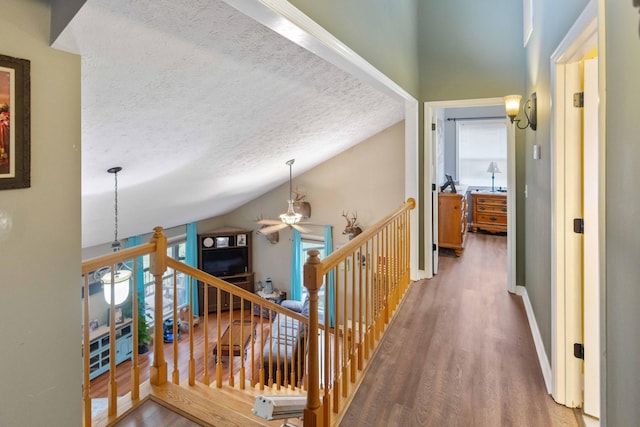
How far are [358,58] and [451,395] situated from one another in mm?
2163

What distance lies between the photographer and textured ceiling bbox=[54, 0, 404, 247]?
1703mm

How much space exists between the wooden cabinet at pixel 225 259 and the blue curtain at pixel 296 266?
106cm

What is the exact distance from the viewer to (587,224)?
76.5 inches

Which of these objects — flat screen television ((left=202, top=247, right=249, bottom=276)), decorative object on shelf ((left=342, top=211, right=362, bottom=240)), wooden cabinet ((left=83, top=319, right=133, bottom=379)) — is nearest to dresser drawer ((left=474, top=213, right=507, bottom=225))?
decorative object on shelf ((left=342, top=211, right=362, bottom=240))

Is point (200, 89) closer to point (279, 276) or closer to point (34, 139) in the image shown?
point (34, 139)

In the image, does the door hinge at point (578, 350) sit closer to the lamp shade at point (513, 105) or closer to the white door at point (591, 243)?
the white door at point (591, 243)

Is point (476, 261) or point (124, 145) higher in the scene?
point (124, 145)

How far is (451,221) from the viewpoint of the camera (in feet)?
18.2

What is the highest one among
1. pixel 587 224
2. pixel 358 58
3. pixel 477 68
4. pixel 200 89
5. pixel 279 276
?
pixel 477 68

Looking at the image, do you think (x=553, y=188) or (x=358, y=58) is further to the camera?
(x=358, y=58)

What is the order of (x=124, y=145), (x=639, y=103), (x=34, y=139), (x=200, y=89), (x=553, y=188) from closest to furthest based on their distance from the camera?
(x=639, y=103)
(x=34, y=139)
(x=553, y=188)
(x=200, y=89)
(x=124, y=145)

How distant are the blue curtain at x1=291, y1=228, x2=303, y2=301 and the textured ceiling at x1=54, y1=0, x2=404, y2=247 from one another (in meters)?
2.33

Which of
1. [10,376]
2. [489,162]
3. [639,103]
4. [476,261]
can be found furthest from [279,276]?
[639,103]

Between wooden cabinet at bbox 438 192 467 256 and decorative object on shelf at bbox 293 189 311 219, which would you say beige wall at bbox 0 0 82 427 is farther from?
decorative object on shelf at bbox 293 189 311 219
